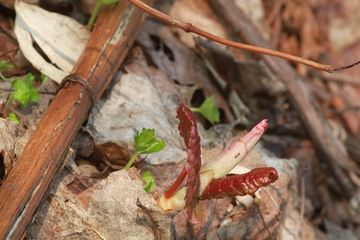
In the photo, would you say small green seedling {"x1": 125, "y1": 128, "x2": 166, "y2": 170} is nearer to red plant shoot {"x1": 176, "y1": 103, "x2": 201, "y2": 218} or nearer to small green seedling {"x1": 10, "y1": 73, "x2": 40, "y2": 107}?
red plant shoot {"x1": 176, "y1": 103, "x2": 201, "y2": 218}

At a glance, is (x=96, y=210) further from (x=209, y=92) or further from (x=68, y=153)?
(x=209, y=92)

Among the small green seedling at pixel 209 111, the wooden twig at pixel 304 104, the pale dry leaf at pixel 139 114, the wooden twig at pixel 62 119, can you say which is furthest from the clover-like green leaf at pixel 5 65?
the wooden twig at pixel 304 104

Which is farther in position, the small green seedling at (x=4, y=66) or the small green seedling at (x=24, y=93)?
the small green seedling at (x=4, y=66)

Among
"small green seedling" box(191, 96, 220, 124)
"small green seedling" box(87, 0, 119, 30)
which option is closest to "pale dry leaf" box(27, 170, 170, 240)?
"small green seedling" box(191, 96, 220, 124)

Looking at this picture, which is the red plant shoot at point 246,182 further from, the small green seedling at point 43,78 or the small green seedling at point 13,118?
the small green seedling at point 43,78

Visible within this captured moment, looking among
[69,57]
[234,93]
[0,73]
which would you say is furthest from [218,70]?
[0,73]

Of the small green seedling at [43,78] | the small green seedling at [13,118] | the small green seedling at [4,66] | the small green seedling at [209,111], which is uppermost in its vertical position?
the small green seedling at [209,111]

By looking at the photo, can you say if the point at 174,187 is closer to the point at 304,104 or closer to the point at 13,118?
the point at 13,118
